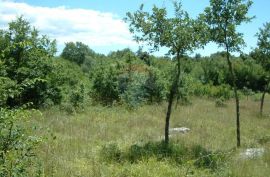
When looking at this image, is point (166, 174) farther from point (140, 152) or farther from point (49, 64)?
point (49, 64)

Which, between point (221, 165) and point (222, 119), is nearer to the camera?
point (221, 165)

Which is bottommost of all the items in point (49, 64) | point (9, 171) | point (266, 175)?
point (266, 175)

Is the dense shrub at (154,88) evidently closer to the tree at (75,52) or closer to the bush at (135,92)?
the bush at (135,92)

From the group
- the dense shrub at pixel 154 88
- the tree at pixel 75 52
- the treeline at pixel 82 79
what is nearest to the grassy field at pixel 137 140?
the treeline at pixel 82 79

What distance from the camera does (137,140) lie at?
13.5 meters

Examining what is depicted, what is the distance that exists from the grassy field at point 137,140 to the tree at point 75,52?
192ft

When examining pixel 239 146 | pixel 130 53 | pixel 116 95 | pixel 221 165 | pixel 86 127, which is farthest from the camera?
pixel 130 53

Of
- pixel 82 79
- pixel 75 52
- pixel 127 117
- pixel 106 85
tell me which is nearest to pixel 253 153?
pixel 127 117

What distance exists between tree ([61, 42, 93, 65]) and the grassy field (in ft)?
192

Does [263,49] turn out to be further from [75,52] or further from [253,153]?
[75,52]

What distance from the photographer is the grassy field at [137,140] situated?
31.0ft

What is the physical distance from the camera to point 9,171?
3947mm

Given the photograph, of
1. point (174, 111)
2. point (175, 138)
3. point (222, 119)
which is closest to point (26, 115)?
point (175, 138)

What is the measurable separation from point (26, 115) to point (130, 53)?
87.4 ft
